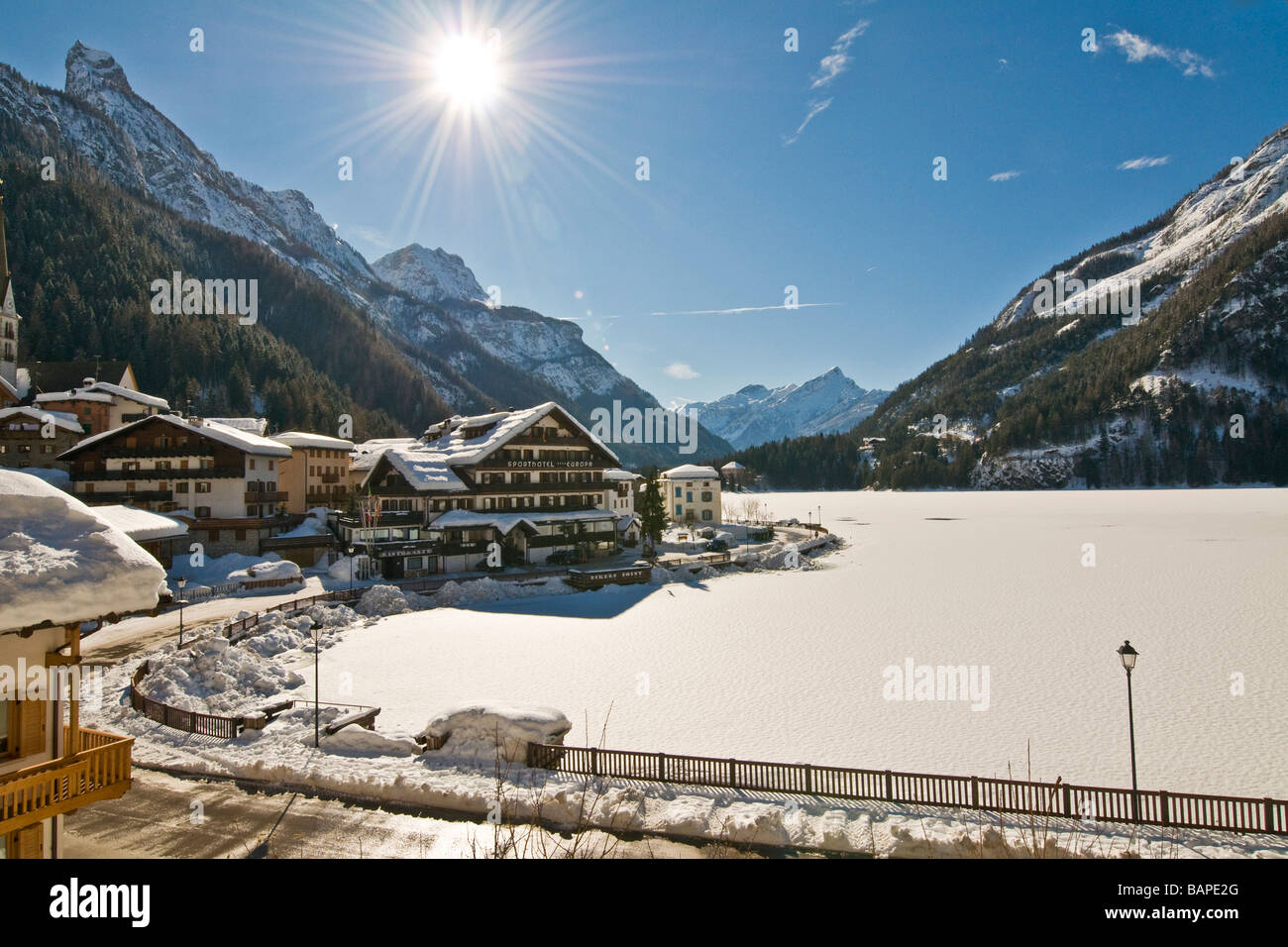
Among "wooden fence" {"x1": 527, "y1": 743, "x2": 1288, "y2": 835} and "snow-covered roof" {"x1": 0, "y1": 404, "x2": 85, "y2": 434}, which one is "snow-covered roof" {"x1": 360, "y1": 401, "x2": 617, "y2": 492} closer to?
"snow-covered roof" {"x1": 0, "y1": 404, "x2": 85, "y2": 434}

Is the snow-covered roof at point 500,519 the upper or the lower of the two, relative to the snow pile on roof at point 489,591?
upper

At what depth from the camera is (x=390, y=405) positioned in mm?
157500

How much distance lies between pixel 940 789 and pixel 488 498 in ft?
140

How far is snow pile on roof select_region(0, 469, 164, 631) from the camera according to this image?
7.05 meters

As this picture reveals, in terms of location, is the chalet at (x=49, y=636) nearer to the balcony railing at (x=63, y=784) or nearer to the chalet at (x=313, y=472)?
the balcony railing at (x=63, y=784)

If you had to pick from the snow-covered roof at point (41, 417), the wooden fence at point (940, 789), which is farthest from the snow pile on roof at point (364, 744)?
the snow-covered roof at point (41, 417)

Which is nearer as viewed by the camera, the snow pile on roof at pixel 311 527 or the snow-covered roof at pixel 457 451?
the snow-covered roof at pixel 457 451

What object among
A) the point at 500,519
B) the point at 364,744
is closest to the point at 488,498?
the point at 500,519

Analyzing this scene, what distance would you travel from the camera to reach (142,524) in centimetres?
3594

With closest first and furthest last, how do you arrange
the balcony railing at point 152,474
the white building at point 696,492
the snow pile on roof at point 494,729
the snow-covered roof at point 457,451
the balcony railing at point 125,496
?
1. the snow pile on roof at point 494,729
2. the balcony railing at point 125,496
3. the balcony railing at point 152,474
4. the snow-covered roof at point 457,451
5. the white building at point 696,492

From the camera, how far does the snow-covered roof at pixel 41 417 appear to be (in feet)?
170

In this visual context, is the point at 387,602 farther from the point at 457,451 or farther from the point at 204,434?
the point at 204,434

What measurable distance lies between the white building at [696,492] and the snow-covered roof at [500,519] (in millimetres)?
34389

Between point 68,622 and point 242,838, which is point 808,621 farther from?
point 68,622
